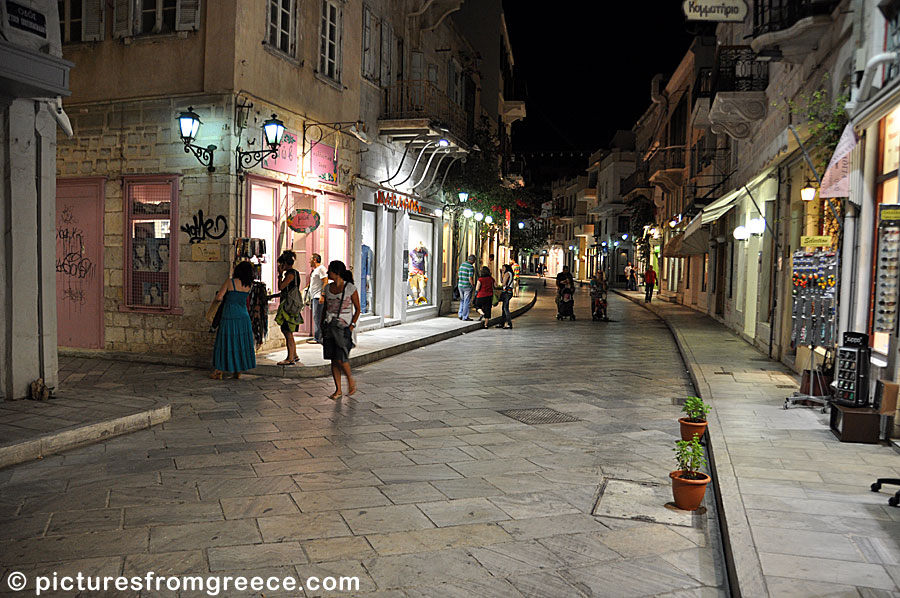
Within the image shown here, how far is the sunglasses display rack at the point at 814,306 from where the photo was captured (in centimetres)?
855

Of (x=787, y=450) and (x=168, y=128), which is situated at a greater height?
(x=168, y=128)

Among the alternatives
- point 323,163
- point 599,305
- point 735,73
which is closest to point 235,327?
point 323,163

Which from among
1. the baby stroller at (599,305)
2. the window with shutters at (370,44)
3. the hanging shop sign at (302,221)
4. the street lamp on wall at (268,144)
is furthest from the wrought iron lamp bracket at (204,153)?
the baby stroller at (599,305)

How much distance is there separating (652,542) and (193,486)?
3.44m

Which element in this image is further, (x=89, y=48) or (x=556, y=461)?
(x=89, y=48)

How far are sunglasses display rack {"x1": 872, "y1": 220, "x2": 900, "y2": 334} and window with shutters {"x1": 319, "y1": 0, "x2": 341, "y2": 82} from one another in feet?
33.7

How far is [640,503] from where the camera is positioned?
18.2 feet

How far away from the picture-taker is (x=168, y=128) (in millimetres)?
11867

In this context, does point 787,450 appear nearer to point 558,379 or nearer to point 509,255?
point 558,379

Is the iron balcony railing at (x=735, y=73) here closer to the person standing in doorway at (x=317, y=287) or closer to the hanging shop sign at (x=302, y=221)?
the hanging shop sign at (x=302, y=221)

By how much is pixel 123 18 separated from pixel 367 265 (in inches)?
280

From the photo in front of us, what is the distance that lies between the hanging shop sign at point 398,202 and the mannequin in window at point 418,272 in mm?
1120

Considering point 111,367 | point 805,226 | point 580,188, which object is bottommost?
point 111,367

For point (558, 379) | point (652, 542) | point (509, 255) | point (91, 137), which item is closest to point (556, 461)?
point (652, 542)
